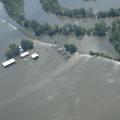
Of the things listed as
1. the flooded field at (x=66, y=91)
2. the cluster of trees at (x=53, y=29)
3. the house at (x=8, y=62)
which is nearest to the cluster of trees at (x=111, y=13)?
the cluster of trees at (x=53, y=29)

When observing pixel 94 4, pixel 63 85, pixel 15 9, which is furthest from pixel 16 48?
pixel 94 4

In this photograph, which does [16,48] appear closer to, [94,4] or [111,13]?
[111,13]

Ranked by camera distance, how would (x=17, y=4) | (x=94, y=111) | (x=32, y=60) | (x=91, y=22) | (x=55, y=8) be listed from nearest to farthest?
(x=94, y=111) < (x=32, y=60) < (x=91, y=22) < (x=55, y=8) < (x=17, y=4)

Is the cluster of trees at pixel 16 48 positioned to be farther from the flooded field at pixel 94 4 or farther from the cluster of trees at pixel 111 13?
the flooded field at pixel 94 4

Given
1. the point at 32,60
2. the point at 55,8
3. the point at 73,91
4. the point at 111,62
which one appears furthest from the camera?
the point at 55,8

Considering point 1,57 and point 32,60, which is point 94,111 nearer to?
point 32,60

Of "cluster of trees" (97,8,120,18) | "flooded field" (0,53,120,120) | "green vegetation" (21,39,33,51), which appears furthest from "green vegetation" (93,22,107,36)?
"green vegetation" (21,39,33,51)

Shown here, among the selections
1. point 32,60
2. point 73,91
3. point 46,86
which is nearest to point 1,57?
point 32,60

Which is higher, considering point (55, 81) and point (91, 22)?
point (91, 22)
